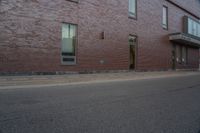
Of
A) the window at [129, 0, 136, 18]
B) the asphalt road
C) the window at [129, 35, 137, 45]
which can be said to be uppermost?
the window at [129, 0, 136, 18]

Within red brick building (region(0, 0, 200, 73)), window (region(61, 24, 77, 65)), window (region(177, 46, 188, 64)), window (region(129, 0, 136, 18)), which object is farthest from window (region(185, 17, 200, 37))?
window (region(61, 24, 77, 65))

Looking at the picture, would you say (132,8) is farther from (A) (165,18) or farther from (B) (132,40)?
(A) (165,18)

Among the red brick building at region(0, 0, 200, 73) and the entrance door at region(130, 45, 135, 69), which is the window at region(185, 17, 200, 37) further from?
the entrance door at region(130, 45, 135, 69)

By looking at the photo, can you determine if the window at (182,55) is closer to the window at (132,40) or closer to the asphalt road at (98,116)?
the window at (132,40)

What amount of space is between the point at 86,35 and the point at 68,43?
142 centimetres

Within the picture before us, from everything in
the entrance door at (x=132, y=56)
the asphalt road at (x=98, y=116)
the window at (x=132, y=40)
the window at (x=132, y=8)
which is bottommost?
the asphalt road at (x=98, y=116)

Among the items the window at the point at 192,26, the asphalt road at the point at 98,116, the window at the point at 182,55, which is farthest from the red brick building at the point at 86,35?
the asphalt road at the point at 98,116

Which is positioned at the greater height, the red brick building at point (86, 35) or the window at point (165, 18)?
the window at point (165, 18)

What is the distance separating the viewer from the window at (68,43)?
14688 mm

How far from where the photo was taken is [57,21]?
14188mm

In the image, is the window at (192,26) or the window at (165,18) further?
the window at (192,26)

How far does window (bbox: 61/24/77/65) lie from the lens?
14.7m

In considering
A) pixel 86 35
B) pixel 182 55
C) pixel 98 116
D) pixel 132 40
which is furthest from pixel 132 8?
pixel 98 116

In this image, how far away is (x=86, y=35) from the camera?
51.6 feet
